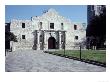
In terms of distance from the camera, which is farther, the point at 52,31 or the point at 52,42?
the point at 52,42

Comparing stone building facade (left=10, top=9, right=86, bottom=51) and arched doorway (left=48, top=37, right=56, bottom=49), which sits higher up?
stone building facade (left=10, top=9, right=86, bottom=51)

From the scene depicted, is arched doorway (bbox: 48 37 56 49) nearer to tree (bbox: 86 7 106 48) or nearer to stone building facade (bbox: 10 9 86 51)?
stone building facade (bbox: 10 9 86 51)

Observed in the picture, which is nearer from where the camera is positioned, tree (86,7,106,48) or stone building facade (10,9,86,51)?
tree (86,7,106,48)

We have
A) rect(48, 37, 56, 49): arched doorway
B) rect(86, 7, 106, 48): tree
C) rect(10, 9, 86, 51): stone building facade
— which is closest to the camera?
rect(86, 7, 106, 48): tree

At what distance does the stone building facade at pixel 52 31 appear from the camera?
549 inches

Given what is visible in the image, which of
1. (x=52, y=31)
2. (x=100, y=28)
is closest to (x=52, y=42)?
(x=52, y=31)

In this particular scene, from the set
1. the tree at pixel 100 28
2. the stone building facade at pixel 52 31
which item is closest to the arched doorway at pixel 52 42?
the stone building facade at pixel 52 31

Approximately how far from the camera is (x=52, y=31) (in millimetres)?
16938

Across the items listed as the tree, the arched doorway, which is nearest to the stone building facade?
the arched doorway

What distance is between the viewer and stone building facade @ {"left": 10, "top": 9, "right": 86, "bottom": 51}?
45.7 ft

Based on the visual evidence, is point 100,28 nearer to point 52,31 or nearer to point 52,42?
point 52,31
